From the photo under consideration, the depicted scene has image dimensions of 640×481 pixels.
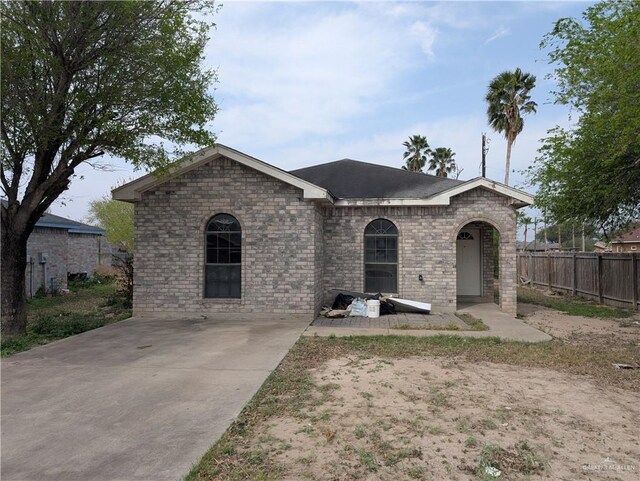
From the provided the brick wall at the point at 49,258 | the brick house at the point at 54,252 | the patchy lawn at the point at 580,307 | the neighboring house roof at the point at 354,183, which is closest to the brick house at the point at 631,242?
the patchy lawn at the point at 580,307

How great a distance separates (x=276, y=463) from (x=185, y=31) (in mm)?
9094

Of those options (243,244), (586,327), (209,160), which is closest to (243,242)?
(243,244)

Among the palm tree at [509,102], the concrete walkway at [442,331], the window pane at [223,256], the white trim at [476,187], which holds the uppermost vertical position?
the palm tree at [509,102]

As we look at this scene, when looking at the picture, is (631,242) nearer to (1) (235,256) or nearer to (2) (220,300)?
(1) (235,256)

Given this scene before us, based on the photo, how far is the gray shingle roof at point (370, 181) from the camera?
520 inches

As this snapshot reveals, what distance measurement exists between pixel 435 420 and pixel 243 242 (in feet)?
24.5

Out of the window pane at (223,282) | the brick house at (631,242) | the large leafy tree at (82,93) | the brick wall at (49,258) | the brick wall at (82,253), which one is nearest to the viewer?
the large leafy tree at (82,93)

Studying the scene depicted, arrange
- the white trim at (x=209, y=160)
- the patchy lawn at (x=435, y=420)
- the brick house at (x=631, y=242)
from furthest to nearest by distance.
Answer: the brick house at (x=631, y=242) < the white trim at (x=209, y=160) < the patchy lawn at (x=435, y=420)

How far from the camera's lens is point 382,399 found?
5309 mm

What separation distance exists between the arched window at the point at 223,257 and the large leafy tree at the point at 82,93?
221 centimetres

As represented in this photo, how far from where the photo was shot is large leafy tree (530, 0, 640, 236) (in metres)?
9.59

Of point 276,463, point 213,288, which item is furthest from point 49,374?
point 213,288

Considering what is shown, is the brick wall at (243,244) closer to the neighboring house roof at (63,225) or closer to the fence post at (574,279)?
the neighboring house roof at (63,225)

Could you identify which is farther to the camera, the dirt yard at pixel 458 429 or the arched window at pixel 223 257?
the arched window at pixel 223 257
